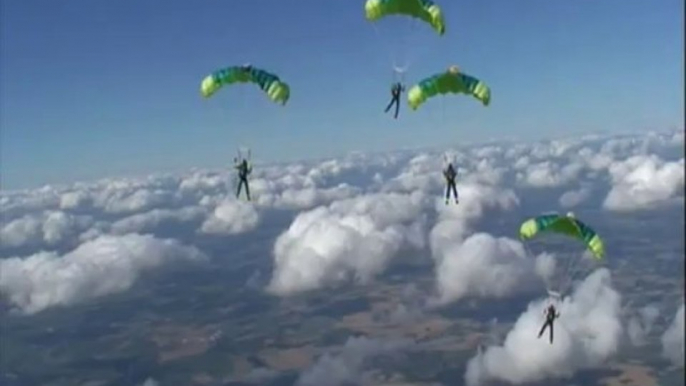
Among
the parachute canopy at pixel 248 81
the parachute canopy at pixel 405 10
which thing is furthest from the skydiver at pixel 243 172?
the parachute canopy at pixel 405 10

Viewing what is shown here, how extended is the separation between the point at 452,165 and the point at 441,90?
330 centimetres

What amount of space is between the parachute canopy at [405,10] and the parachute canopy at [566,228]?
8.42 m

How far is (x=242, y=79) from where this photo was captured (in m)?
35.1

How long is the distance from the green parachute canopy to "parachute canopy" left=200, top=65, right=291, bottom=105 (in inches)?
224

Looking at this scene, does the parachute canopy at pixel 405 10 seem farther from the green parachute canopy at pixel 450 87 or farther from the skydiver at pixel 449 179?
the skydiver at pixel 449 179

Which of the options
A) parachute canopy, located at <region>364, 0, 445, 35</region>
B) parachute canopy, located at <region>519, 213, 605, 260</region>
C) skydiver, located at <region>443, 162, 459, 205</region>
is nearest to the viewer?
parachute canopy, located at <region>519, 213, 605, 260</region>

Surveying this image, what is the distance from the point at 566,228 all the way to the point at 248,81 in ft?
47.7

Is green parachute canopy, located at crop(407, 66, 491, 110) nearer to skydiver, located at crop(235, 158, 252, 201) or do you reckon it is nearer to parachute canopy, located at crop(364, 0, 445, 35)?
parachute canopy, located at crop(364, 0, 445, 35)

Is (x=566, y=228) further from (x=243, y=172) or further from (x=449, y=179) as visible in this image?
(x=243, y=172)

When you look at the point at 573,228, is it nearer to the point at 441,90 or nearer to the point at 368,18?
the point at 441,90

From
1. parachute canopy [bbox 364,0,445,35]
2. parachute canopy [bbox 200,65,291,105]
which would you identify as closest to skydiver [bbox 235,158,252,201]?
parachute canopy [bbox 200,65,291,105]

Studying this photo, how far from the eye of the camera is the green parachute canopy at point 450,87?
35031mm

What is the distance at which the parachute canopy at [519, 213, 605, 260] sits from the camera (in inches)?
1227

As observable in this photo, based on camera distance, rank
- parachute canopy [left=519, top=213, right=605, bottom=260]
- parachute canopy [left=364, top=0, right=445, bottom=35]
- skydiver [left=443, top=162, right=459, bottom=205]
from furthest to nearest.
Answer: skydiver [left=443, top=162, right=459, bottom=205] < parachute canopy [left=364, top=0, right=445, bottom=35] < parachute canopy [left=519, top=213, right=605, bottom=260]
